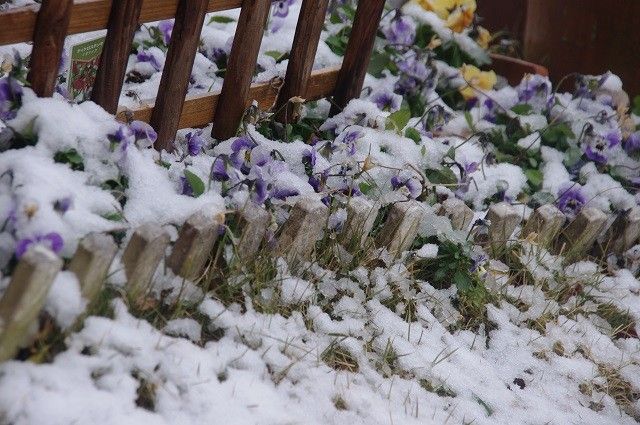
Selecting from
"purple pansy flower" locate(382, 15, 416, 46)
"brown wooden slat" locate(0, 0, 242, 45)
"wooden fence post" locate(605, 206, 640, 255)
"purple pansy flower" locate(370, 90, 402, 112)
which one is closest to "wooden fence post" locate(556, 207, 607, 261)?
"wooden fence post" locate(605, 206, 640, 255)

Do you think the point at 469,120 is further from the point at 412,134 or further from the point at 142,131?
the point at 142,131

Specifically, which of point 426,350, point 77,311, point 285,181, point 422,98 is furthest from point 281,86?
point 77,311

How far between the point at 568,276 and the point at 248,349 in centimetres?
107

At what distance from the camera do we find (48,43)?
1854 millimetres

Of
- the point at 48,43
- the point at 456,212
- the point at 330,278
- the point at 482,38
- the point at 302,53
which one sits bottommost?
the point at 330,278

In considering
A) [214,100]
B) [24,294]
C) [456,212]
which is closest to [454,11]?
[456,212]

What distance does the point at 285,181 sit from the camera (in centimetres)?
222

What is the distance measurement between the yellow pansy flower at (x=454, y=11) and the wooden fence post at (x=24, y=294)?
212 cm

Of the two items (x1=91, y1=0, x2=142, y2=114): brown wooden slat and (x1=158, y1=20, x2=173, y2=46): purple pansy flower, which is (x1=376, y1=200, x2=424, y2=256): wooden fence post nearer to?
(x1=91, y1=0, x2=142, y2=114): brown wooden slat

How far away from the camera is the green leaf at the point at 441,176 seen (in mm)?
2596

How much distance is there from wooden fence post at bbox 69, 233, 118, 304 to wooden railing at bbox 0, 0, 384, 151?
1.43 feet

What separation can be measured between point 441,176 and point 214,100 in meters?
0.70

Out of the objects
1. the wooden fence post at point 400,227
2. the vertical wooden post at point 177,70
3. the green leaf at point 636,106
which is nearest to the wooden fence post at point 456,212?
the wooden fence post at point 400,227

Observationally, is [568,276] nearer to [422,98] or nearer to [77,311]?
[422,98]
